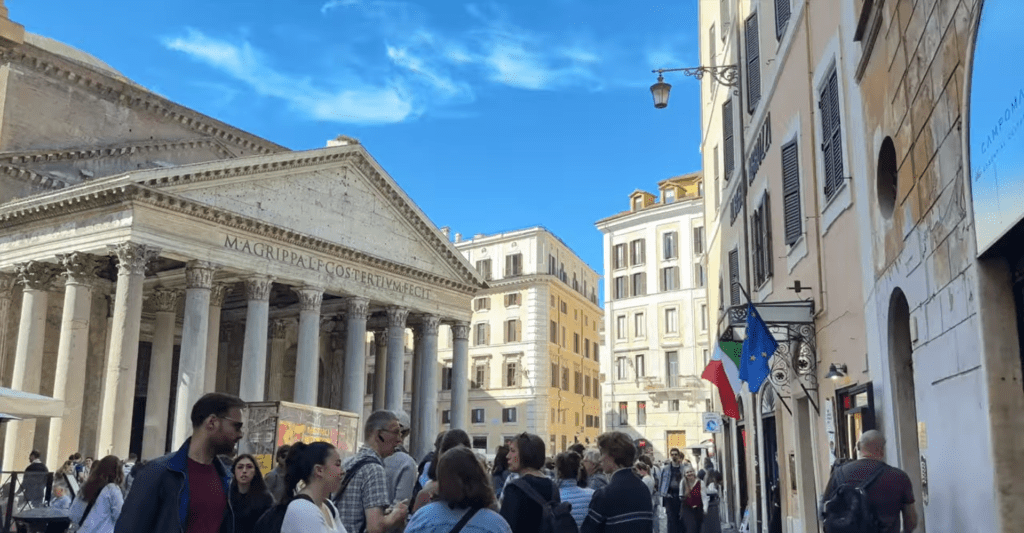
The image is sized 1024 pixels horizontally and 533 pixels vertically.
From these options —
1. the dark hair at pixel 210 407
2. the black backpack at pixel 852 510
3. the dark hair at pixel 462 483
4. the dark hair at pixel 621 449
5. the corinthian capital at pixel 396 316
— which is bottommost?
the black backpack at pixel 852 510

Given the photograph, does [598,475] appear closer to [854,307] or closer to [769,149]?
[854,307]

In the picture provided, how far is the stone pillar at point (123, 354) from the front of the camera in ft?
67.9

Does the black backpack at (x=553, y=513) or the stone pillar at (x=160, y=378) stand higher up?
the stone pillar at (x=160, y=378)

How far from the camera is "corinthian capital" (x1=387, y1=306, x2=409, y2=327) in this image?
29406 mm

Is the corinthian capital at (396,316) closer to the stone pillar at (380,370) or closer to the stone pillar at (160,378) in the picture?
the stone pillar at (380,370)

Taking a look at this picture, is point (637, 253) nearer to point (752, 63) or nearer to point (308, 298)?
point (308, 298)

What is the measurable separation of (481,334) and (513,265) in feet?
14.5

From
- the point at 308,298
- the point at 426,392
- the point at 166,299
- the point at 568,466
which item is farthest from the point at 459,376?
the point at 568,466

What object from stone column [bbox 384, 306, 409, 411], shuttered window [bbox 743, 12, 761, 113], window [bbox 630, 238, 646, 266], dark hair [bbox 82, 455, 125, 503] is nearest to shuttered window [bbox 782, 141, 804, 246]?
shuttered window [bbox 743, 12, 761, 113]

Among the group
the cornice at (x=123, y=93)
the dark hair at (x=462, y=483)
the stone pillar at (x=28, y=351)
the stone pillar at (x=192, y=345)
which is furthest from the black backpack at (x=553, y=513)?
the cornice at (x=123, y=93)

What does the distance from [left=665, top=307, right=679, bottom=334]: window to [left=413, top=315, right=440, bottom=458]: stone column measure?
16.0m

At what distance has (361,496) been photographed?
15.5 ft

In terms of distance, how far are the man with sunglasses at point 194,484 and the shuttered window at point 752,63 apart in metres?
11.2

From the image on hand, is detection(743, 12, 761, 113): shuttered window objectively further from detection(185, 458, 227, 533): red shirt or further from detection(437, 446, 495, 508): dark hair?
detection(185, 458, 227, 533): red shirt
